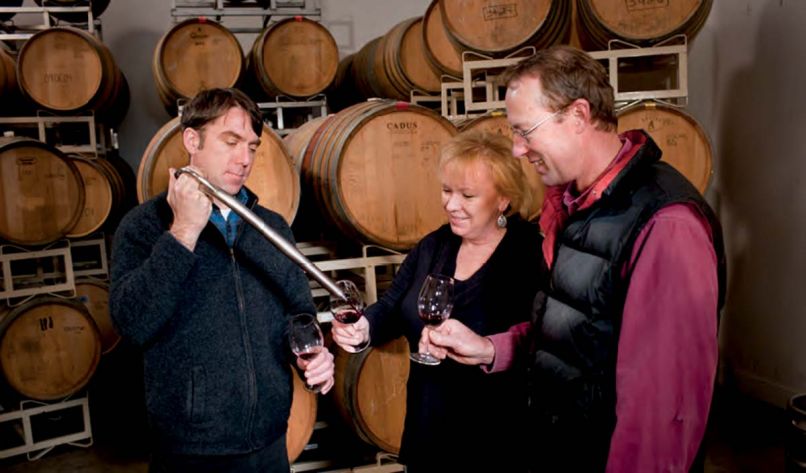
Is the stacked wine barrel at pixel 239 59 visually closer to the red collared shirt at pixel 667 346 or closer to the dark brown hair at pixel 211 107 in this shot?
the dark brown hair at pixel 211 107

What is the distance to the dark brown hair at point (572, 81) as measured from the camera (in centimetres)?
161

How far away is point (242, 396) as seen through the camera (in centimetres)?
205

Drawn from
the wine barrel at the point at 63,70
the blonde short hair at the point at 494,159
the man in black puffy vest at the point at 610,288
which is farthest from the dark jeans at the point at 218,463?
the wine barrel at the point at 63,70

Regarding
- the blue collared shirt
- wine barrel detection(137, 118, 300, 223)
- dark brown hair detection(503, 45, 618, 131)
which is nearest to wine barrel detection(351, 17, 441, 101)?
wine barrel detection(137, 118, 300, 223)

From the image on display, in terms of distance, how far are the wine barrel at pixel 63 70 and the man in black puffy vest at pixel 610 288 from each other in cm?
498

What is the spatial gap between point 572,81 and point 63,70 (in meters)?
5.20

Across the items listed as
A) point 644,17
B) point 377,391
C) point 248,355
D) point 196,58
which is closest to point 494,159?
point 248,355

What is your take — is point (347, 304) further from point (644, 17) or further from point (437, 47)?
point (437, 47)

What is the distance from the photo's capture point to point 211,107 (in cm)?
208

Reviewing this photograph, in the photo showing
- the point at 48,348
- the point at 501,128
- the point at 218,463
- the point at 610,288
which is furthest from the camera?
the point at 48,348

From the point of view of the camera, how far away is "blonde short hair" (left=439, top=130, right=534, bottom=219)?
93.3 inches

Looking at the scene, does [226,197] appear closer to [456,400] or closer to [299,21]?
[456,400]

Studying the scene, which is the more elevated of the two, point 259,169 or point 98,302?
point 259,169

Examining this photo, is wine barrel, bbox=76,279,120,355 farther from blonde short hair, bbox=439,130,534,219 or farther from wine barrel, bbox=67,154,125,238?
blonde short hair, bbox=439,130,534,219
